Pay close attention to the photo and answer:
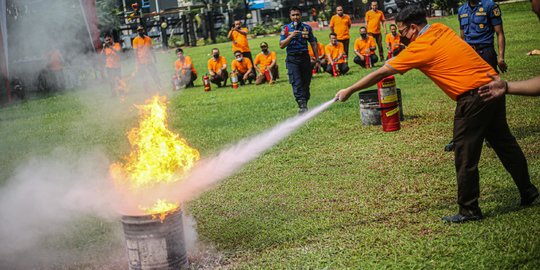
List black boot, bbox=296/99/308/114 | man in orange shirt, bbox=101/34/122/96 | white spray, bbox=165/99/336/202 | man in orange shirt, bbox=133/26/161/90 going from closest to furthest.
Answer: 1. white spray, bbox=165/99/336/202
2. black boot, bbox=296/99/308/114
3. man in orange shirt, bbox=101/34/122/96
4. man in orange shirt, bbox=133/26/161/90

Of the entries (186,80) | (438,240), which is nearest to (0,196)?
(438,240)

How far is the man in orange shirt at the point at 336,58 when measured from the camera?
21.7 metres

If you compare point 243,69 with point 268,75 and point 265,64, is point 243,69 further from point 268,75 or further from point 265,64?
point 268,75

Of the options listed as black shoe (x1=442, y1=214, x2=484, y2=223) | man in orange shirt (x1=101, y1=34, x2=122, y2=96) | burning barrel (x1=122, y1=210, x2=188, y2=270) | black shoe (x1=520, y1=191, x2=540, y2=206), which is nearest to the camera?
burning barrel (x1=122, y1=210, x2=188, y2=270)

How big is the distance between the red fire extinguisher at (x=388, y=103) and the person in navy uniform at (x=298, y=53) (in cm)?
282

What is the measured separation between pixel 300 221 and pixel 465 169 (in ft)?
6.42

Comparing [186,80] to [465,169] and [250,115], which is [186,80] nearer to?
[250,115]

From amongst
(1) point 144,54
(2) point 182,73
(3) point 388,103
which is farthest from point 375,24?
(3) point 388,103

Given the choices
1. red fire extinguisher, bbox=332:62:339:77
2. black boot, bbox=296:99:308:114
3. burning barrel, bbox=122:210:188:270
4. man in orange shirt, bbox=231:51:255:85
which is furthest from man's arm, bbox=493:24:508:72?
man in orange shirt, bbox=231:51:255:85

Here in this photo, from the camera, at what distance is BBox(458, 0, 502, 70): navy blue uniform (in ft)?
30.3

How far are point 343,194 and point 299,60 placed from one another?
19.8ft

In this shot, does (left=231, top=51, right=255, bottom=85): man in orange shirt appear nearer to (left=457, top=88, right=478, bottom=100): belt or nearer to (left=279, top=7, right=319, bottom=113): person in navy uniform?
(left=279, top=7, right=319, bottom=113): person in navy uniform

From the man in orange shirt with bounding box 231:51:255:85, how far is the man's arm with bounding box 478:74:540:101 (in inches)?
705

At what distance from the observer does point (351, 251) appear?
6043mm
